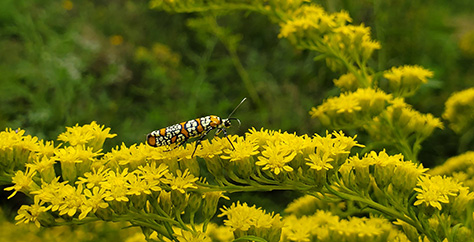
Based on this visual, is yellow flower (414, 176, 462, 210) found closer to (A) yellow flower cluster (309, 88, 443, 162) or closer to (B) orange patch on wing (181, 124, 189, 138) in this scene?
(A) yellow flower cluster (309, 88, 443, 162)

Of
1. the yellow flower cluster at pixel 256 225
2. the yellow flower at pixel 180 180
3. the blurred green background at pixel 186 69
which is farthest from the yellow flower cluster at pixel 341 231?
the blurred green background at pixel 186 69

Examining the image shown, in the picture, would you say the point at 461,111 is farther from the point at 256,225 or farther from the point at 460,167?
the point at 256,225

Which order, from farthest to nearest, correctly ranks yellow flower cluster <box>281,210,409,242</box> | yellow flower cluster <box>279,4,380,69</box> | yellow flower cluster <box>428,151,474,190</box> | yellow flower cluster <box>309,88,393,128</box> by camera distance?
yellow flower cluster <box>279,4,380,69</box>, yellow flower cluster <box>309,88,393,128</box>, yellow flower cluster <box>428,151,474,190</box>, yellow flower cluster <box>281,210,409,242</box>

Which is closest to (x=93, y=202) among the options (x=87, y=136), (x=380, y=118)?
(x=87, y=136)

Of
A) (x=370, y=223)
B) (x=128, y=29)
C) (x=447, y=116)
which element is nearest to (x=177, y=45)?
(x=128, y=29)

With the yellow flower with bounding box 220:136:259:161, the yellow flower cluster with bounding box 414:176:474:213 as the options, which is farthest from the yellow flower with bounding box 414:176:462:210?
the yellow flower with bounding box 220:136:259:161

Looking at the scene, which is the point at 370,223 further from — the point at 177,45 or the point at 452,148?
the point at 177,45
